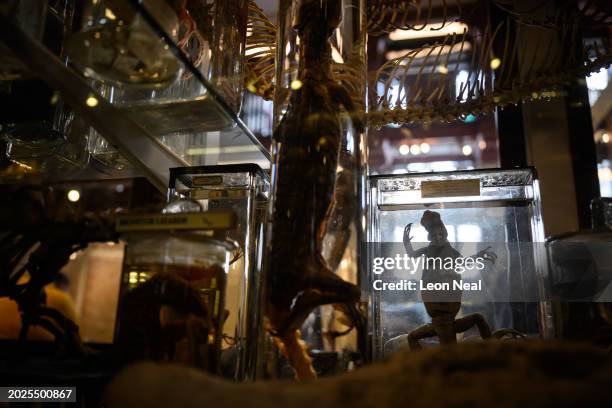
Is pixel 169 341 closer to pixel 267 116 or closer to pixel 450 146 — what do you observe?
pixel 267 116

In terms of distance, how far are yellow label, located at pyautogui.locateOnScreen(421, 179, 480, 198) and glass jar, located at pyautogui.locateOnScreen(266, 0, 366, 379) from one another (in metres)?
0.24

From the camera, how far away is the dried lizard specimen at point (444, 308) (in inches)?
34.6

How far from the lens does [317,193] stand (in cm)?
70

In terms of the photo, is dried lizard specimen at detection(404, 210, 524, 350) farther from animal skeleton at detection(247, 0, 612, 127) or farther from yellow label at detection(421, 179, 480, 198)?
animal skeleton at detection(247, 0, 612, 127)

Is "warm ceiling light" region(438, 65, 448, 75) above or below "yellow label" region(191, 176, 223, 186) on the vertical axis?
above

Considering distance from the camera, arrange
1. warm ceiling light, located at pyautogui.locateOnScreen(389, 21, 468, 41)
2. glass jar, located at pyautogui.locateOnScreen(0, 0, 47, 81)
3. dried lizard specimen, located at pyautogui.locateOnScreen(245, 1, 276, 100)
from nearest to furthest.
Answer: glass jar, located at pyautogui.locateOnScreen(0, 0, 47, 81), dried lizard specimen, located at pyautogui.locateOnScreen(245, 1, 276, 100), warm ceiling light, located at pyautogui.locateOnScreen(389, 21, 468, 41)

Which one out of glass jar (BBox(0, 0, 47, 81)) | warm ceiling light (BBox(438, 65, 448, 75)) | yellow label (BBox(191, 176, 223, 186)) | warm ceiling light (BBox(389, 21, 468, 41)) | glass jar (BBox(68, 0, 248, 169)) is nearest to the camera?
glass jar (BBox(0, 0, 47, 81))

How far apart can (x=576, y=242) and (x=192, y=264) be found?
0.72 m

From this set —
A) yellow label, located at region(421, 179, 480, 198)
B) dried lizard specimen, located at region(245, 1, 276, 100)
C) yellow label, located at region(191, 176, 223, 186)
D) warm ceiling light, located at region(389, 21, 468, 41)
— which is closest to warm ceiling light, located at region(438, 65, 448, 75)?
warm ceiling light, located at region(389, 21, 468, 41)

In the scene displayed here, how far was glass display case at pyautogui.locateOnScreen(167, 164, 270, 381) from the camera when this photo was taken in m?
0.84

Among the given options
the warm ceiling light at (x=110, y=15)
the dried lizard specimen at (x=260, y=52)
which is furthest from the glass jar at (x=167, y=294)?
the dried lizard specimen at (x=260, y=52)

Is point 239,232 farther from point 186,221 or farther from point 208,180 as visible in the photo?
point 186,221

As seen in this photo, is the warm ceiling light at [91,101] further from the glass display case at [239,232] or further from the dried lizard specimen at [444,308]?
the dried lizard specimen at [444,308]

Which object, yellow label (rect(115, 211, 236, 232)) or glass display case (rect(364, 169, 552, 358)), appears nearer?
yellow label (rect(115, 211, 236, 232))
